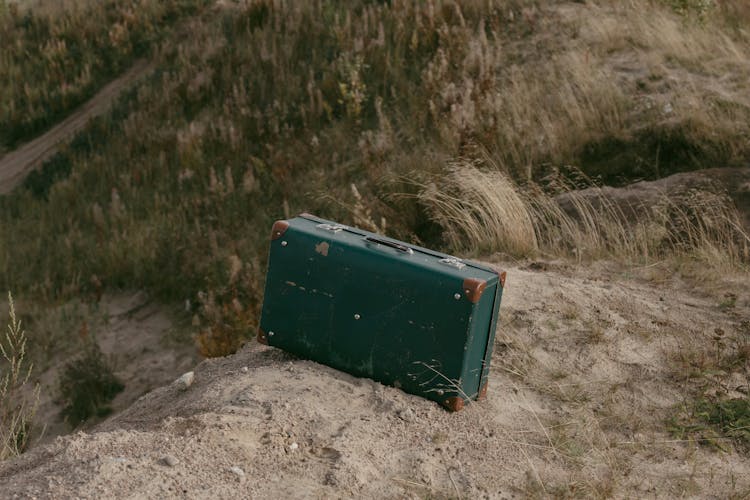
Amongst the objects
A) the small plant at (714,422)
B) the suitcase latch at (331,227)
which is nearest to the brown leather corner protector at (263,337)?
the suitcase latch at (331,227)

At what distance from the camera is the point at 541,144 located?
8.48 meters

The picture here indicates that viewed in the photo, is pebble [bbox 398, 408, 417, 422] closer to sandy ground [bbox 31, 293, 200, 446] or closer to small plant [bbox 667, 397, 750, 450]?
small plant [bbox 667, 397, 750, 450]

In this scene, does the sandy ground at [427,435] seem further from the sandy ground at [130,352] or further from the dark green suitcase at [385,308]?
the sandy ground at [130,352]

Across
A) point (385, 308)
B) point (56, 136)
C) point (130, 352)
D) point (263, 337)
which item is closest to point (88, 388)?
point (130, 352)

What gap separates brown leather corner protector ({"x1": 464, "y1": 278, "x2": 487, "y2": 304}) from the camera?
4.06 m

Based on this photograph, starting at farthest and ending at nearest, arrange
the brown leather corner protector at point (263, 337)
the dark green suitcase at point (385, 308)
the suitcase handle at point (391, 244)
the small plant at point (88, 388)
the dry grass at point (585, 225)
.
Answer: the small plant at point (88, 388) → the dry grass at point (585, 225) → the brown leather corner protector at point (263, 337) → the suitcase handle at point (391, 244) → the dark green suitcase at point (385, 308)

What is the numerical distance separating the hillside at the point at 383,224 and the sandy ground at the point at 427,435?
0.02 m

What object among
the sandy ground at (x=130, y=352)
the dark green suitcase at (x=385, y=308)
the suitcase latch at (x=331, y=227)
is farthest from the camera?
the sandy ground at (x=130, y=352)

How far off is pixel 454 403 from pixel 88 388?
4411 mm

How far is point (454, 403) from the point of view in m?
4.28

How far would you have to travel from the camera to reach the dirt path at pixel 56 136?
12.2 meters

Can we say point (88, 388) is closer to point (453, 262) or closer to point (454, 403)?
point (454, 403)

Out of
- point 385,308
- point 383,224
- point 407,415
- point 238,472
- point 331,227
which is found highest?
point 331,227

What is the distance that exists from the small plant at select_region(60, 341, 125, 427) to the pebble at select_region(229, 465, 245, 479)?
4.25 meters
